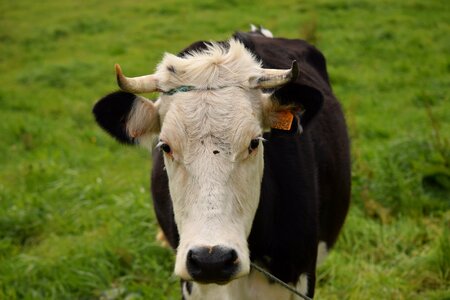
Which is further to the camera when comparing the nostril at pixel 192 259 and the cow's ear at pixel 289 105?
the cow's ear at pixel 289 105

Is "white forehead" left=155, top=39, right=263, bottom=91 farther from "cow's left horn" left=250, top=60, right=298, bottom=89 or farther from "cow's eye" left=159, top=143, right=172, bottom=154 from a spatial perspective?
"cow's eye" left=159, top=143, right=172, bottom=154

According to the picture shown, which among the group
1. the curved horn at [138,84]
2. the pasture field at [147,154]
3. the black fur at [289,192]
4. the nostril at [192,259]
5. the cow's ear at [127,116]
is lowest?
the pasture field at [147,154]

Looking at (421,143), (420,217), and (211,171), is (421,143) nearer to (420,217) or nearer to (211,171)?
(420,217)

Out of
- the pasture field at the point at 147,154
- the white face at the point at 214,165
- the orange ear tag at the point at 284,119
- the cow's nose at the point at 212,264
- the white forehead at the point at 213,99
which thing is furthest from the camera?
the pasture field at the point at 147,154

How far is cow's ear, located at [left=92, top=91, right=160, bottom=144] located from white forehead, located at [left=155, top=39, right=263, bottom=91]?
6.1 inches

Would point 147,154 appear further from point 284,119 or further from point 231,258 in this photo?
point 231,258

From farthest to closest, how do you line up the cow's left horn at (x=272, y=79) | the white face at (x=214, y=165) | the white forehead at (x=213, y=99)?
the cow's left horn at (x=272, y=79)
the white forehead at (x=213, y=99)
the white face at (x=214, y=165)

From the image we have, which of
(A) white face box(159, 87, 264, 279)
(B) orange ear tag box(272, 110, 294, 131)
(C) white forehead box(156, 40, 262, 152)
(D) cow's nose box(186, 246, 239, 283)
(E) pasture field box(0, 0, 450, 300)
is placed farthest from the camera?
(E) pasture field box(0, 0, 450, 300)

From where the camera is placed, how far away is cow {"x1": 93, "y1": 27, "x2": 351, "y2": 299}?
8.04ft

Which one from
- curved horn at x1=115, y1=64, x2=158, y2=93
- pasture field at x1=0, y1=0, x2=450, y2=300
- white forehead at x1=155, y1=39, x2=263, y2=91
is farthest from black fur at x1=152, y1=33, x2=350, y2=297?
pasture field at x1=0, y1=0, x2=450, y2=300

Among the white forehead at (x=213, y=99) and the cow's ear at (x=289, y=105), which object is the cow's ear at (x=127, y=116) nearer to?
the white forehead at (x=213, y=99)

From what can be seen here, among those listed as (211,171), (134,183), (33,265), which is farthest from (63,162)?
(211,171)

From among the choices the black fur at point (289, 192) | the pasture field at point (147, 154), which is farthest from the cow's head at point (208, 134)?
the pasture field at point (147, 154)

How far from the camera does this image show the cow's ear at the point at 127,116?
2936 mm
